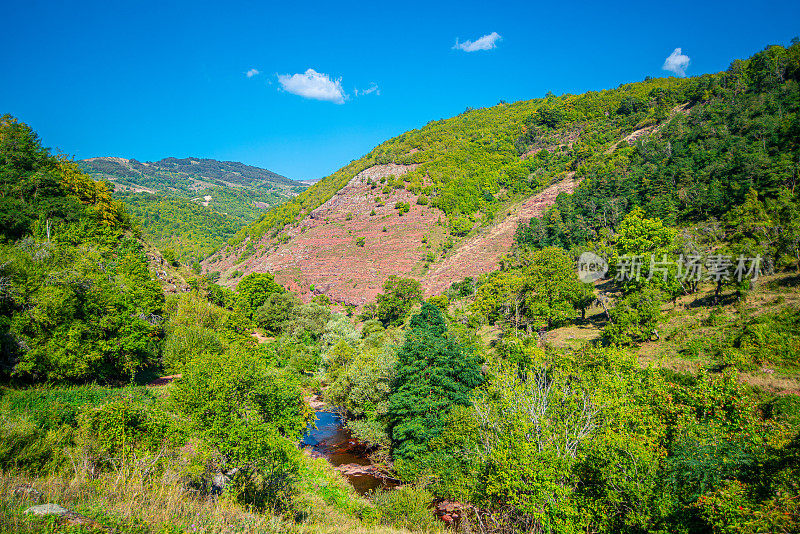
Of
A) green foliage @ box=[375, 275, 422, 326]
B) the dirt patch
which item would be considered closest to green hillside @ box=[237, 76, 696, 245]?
the dirt patch

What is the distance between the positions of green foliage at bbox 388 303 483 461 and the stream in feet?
9.66

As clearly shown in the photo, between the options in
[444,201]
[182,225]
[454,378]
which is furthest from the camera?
[182,225]

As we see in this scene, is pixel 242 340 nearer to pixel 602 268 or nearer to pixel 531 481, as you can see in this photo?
pixel 531 481

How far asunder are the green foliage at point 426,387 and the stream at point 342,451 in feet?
9.66

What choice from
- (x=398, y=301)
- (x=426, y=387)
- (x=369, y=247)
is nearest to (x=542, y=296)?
(x=426, y=387)

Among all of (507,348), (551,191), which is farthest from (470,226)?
(507,348)

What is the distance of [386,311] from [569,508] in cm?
5285

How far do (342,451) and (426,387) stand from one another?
1271cm

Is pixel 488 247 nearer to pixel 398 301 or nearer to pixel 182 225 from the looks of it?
pixel 398 301

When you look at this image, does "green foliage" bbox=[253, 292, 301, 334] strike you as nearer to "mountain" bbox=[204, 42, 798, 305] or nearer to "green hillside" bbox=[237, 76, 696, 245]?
"mountain" bbox=[204, 42, 798, 305]

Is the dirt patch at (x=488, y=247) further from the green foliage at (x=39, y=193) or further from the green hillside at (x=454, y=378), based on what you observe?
the green foliage at (x=39, y=193)

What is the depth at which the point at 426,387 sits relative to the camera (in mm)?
25625

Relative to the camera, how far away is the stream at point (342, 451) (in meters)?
26.4

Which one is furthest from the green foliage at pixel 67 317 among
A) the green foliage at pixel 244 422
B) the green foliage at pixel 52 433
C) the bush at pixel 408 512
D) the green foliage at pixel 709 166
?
the green foliage at pixel 709 166
